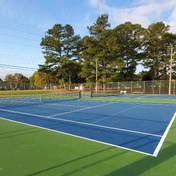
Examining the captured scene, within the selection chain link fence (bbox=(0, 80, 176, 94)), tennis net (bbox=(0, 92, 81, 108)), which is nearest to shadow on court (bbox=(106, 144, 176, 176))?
tennis net (bbox=(0, 92, 81, 108))

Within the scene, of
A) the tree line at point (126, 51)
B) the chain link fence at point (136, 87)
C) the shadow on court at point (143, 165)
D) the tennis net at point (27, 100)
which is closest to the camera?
the shadow on court at point (143, 165)

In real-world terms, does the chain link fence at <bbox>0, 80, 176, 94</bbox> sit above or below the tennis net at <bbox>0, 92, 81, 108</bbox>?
above

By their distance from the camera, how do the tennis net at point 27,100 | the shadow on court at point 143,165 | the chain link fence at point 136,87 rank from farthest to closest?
the chain link fence at point 136,87
the tennis net at point 27,100
the shadow on court at point 143,165

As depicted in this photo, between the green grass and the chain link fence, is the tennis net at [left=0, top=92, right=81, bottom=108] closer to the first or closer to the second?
the chain link fence

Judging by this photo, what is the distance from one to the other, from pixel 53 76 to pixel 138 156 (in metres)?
48.2

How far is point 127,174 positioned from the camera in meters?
→ 3.54

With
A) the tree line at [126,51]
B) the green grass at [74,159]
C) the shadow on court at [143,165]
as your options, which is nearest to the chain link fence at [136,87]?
the tree line at [126,51]

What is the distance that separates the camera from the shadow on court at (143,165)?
3615 mm

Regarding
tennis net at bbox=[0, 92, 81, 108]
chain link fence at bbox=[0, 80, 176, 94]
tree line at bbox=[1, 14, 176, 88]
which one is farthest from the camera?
tree line at bbox=[1, 14, 176, 88]

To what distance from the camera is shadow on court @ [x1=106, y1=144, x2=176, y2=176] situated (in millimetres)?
3615

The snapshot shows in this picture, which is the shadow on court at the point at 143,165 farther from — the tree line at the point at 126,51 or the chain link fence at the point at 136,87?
the tree line at the point at 126,51

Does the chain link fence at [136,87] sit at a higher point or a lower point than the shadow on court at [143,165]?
higher

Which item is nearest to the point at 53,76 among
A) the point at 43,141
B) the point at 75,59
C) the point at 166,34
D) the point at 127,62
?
the point at 75,59

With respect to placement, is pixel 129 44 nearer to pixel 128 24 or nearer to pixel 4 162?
pixel 128 24
